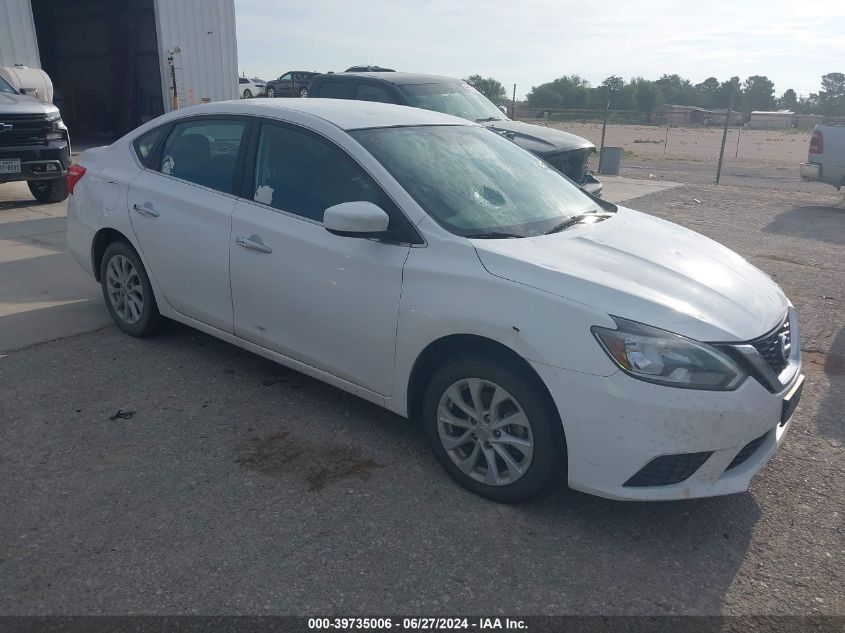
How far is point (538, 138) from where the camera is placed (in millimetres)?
8844

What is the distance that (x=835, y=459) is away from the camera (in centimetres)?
381

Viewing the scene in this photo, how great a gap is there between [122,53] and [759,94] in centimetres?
6858

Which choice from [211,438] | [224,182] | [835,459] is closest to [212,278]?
[224,182]

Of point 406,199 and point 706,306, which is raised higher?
point 406,199

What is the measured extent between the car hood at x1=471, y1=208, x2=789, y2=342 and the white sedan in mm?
13

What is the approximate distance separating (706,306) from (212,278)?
2.75 m

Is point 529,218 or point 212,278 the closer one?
point 529,218

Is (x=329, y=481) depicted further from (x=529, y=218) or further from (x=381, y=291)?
(x=529, y=218)

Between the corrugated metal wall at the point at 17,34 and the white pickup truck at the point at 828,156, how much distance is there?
1590cm

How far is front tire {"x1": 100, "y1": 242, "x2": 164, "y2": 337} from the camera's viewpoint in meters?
4.92

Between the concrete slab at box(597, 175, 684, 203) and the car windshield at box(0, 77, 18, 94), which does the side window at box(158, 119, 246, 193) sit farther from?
the concrete slab at box(597, 175, 684, 203)

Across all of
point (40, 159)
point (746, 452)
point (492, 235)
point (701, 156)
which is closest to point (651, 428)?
point (746, 452)

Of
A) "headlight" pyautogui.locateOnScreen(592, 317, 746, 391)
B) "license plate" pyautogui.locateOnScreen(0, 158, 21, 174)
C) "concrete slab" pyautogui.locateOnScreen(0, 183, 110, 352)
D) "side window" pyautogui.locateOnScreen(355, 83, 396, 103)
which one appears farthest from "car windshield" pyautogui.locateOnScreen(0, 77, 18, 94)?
"headlight" pyautogui.locateOnScreen(592, 317, 746, 391)

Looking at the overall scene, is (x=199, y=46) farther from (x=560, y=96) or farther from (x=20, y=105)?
(x=560, y=96)
